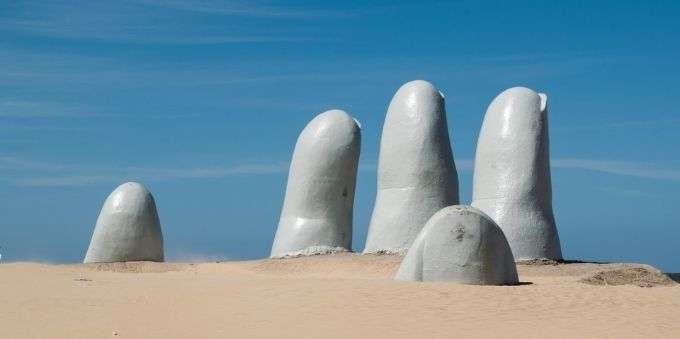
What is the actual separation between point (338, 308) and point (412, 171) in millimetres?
8843

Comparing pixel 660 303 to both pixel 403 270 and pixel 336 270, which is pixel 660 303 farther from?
pixel 336 270

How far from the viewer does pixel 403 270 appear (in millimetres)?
17172

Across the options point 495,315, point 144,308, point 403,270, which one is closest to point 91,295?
point 144,308

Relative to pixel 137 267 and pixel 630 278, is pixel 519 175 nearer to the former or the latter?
pixel 630 278

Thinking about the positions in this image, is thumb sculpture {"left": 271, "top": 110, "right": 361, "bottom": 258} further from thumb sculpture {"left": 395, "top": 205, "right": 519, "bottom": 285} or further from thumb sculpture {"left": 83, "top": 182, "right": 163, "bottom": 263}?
thumb sculpture {"left": 395, "top": 205, "right": 519, "bottom": 285}

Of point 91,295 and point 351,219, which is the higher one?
point 351,219

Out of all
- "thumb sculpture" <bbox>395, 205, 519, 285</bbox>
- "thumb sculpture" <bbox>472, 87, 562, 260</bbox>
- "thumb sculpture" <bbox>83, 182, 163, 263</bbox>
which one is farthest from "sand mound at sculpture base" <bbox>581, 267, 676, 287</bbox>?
"thumb sculpture" <bbox>83, 182, 163, 263</bbox>

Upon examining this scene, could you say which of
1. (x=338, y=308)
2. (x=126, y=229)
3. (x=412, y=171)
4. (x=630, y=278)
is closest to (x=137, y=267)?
(x=126, y=229)

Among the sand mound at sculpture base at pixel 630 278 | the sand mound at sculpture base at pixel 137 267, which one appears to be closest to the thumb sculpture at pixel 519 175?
the sand mound at sculpture base at pixel 630 278

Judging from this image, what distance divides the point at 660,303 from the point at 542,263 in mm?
5558

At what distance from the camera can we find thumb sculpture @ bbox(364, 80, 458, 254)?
22.7m

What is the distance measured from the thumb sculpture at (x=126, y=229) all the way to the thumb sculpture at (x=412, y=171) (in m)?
5.27

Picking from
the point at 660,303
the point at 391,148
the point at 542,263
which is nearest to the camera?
the point at 660,303

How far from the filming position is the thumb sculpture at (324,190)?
23938mm
